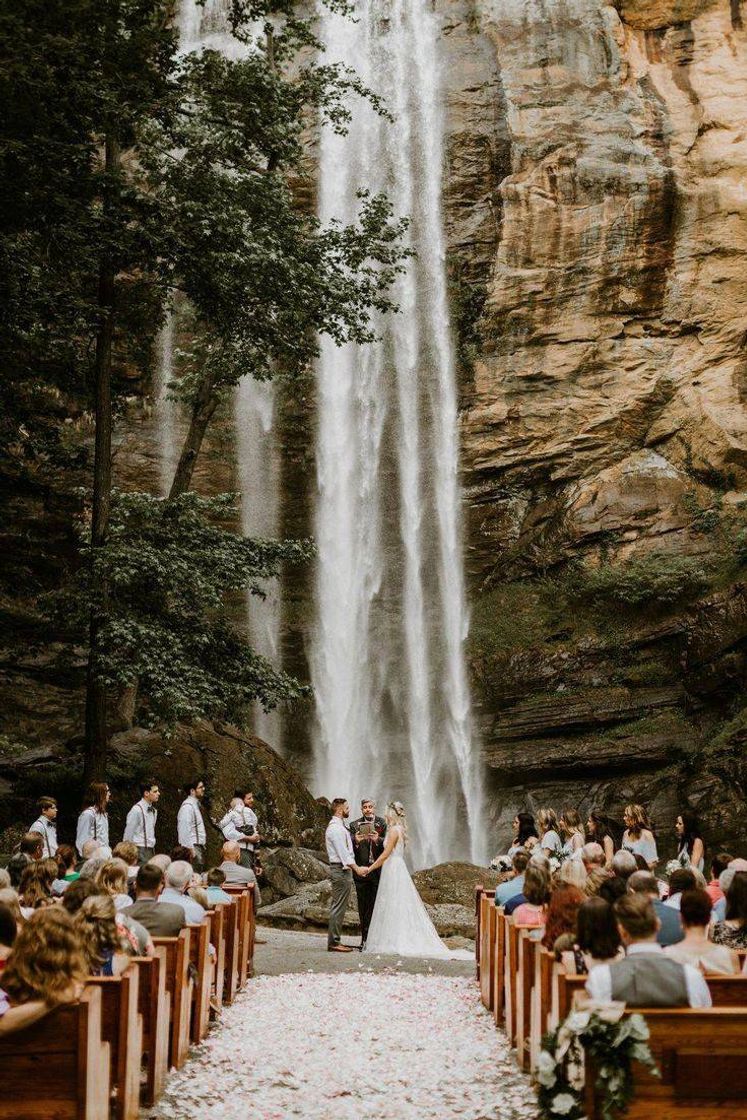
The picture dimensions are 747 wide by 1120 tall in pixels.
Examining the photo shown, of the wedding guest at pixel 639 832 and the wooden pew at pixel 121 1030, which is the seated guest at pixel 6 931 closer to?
the wooden pew at pixel 121 1030

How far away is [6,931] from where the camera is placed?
19.4 feet

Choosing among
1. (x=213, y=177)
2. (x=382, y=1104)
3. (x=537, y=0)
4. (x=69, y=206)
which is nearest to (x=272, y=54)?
(x=213, y=177)

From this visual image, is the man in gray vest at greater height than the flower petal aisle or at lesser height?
greater

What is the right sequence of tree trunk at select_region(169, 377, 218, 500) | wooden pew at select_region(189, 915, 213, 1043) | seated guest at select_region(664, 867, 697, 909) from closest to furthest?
seated guest at select_region(664, 867, 697, 909) → wooden pew at select_region(189, 915, 213, 1043) → tree trunk at select_region(169, 377, 218, 500)

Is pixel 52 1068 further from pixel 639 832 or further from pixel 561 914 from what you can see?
pixel 639 832

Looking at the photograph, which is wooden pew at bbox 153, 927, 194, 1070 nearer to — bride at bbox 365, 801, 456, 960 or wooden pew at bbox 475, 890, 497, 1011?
wooden pew at bbox 475, 890, 497, 1011

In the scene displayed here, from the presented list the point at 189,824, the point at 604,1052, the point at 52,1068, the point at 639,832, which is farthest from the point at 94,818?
the point at 604,1052

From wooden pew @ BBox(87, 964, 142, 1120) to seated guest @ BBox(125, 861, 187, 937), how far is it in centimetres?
168

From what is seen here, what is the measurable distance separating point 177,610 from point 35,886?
10.2m

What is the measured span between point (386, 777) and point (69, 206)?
1605 cm

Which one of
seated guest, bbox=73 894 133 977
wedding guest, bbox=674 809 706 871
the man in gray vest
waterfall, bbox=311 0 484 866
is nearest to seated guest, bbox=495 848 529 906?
wedding guest, bbox=674 809 706 871

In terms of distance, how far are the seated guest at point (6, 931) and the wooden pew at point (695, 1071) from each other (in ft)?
9.70

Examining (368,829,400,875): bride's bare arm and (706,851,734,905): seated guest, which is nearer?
(706,851,734,905): seated guest

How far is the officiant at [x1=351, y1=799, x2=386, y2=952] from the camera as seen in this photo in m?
14.0
